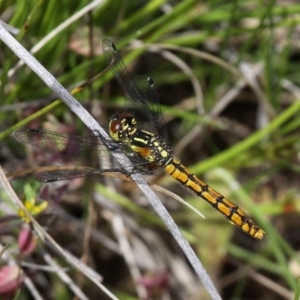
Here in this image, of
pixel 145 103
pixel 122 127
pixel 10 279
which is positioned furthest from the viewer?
pixel 145 103

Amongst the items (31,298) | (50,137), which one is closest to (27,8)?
(50,137)

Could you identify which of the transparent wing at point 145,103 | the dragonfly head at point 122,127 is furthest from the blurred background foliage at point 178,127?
the dragonfly head at point 122,127

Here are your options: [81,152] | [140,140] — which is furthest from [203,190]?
[81,152]

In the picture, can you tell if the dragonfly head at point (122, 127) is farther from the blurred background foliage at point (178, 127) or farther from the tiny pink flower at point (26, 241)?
the tiny pink flower at point (26, 241)

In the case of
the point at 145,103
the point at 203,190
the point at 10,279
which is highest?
the point at 145,103

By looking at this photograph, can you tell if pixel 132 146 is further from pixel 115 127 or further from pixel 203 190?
pixel 203 190

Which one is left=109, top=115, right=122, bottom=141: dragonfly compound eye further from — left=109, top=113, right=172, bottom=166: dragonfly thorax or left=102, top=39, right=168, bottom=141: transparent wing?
left=102, top=39, right=168, bottom=141: transparent wing

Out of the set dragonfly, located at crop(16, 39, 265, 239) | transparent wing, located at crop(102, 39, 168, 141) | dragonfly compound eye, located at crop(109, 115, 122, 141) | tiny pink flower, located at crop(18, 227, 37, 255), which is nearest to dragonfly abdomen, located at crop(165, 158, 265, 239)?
dragonfly, located at crop(16, 39, 265, 239)
